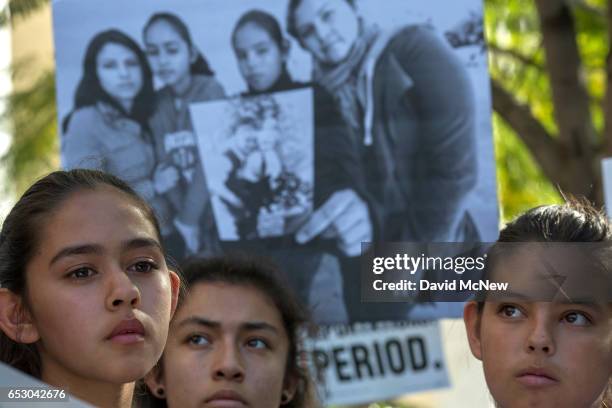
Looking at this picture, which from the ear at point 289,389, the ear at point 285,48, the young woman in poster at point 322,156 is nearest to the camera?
the ear at point 289,389

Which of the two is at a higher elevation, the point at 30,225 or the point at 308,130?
the point at 308,130

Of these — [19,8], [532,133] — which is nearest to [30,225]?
[19,8]

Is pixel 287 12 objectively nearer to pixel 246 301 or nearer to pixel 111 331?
pixel 246 301

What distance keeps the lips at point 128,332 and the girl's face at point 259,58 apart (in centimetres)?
156

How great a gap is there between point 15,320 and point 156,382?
0.75 metres

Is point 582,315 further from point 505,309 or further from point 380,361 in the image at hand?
point 380,361

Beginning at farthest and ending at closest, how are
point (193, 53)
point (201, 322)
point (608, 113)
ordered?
point (608, 113), point (193, 53), point (201, 322)

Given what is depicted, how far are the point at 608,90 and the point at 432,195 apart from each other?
3.52 ft

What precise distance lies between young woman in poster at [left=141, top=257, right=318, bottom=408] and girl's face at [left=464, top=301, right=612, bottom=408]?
0.72 metres

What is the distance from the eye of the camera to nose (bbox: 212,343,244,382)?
2592 mm

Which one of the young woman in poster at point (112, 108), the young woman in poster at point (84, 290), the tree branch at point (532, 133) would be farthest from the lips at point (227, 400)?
the tree branch at point (532, 133)

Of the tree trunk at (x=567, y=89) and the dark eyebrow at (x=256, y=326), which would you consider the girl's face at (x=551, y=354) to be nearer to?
the dark eyebrow at (x=256, y=326)

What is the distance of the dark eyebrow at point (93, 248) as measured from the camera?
195 cm

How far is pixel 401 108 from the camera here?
3.33m
